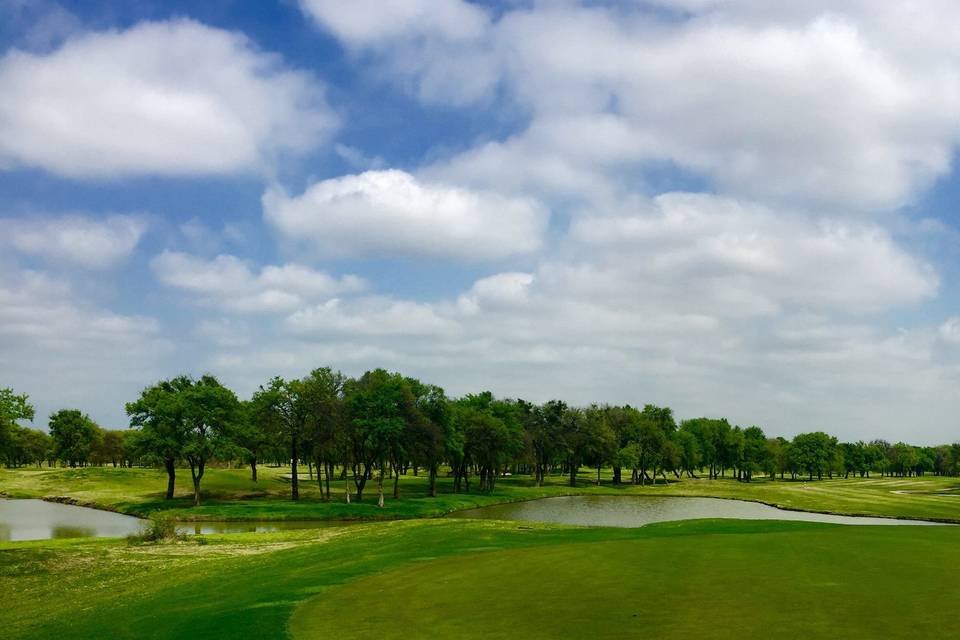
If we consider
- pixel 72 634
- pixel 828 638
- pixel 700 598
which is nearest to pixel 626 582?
pixel 700 598

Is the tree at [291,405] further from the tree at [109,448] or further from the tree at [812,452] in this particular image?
the tree at [812,452]

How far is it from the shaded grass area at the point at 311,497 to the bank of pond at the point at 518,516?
3281mm

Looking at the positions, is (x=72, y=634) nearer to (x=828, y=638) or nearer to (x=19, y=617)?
(x=19, y=617)

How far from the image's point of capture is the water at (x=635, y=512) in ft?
254

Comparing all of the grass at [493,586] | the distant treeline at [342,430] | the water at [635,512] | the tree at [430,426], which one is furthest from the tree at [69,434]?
the grass at [493,586]

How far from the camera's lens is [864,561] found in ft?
79.8

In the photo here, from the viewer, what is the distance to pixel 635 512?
296ft

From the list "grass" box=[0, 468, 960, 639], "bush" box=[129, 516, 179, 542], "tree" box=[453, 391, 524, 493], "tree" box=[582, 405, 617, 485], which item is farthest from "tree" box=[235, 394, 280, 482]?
"tree" box=[582, 405, 617, 485]

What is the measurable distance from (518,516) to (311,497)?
34840 millimetres

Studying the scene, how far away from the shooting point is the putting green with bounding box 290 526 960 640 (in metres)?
16.9

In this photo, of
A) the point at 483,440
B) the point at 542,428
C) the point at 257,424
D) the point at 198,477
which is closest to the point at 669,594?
the point at 198,477

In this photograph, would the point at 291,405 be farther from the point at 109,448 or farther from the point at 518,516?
the point at 109,448

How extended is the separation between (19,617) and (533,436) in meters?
124

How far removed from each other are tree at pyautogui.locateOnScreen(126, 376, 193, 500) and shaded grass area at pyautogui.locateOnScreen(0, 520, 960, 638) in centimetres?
4911
